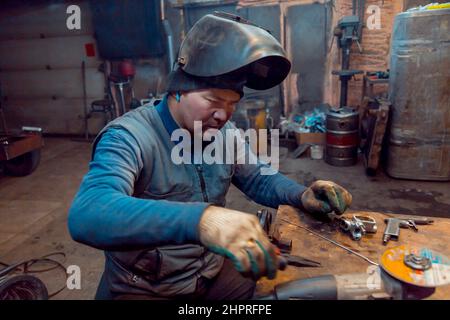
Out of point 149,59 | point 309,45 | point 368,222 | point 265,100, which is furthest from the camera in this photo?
point 149,59

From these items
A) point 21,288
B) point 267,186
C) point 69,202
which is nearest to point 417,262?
point 267,186

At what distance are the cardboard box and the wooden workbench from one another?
3.84 m

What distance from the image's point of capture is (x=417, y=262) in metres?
1.09

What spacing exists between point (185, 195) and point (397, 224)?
3.27 ft

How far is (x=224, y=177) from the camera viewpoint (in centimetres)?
162

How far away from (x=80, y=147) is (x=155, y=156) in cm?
603

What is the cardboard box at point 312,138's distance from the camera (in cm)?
545

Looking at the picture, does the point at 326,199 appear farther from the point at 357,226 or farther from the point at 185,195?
the point at 185,195

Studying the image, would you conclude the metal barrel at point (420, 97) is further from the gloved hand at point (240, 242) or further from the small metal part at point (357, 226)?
the gloved hand at point (240, 242)

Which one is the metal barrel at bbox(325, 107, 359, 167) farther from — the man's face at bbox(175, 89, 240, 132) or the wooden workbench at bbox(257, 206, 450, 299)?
the man's face at bbox(175, 89, 240, 132)

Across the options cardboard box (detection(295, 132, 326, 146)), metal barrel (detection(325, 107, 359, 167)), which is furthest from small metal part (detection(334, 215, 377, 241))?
cardboard box (detection(295, 132, 326, 146))

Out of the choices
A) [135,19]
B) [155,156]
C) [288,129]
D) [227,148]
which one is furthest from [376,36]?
[155,156]

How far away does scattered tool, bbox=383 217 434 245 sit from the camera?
1509mm

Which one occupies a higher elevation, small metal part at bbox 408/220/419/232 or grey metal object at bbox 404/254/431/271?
grey metal object at bbox 404/254/431/271
